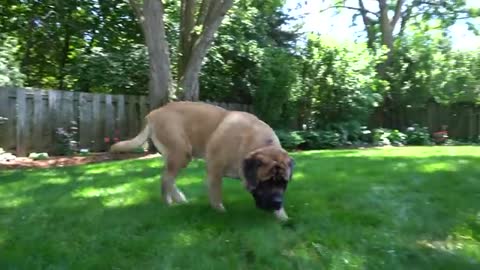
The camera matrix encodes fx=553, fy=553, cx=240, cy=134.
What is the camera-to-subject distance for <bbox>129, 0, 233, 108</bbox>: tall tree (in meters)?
12.3

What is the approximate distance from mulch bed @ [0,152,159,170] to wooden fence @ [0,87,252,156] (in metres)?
0.65

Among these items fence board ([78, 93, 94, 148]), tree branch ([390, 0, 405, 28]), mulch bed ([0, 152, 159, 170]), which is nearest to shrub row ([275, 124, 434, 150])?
mulch bed ([0, 152, 159, 170])

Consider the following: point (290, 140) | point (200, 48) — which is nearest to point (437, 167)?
point (200, 48)

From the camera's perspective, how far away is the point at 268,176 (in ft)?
15.6

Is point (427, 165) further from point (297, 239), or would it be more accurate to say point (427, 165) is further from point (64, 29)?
point (64, 29)

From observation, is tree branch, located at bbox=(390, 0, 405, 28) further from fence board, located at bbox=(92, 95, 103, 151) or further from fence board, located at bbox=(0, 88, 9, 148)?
fence board, located at bbox=(0, 88, 9, 148)

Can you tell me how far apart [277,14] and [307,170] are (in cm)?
1586

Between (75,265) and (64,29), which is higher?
(64,29)

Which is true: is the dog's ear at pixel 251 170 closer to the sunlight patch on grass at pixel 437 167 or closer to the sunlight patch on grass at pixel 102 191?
the sunlight patch on grass at pixel 102 191

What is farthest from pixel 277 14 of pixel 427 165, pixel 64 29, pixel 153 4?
pixel 427 165

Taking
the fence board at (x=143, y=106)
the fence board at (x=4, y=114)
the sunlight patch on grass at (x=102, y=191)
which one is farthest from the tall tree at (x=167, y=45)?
the sunlight patch on grass at (x=102, y=191)

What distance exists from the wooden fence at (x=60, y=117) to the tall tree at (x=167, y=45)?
183cm

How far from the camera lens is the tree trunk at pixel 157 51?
12.2 metres

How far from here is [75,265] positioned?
13.3 feet
